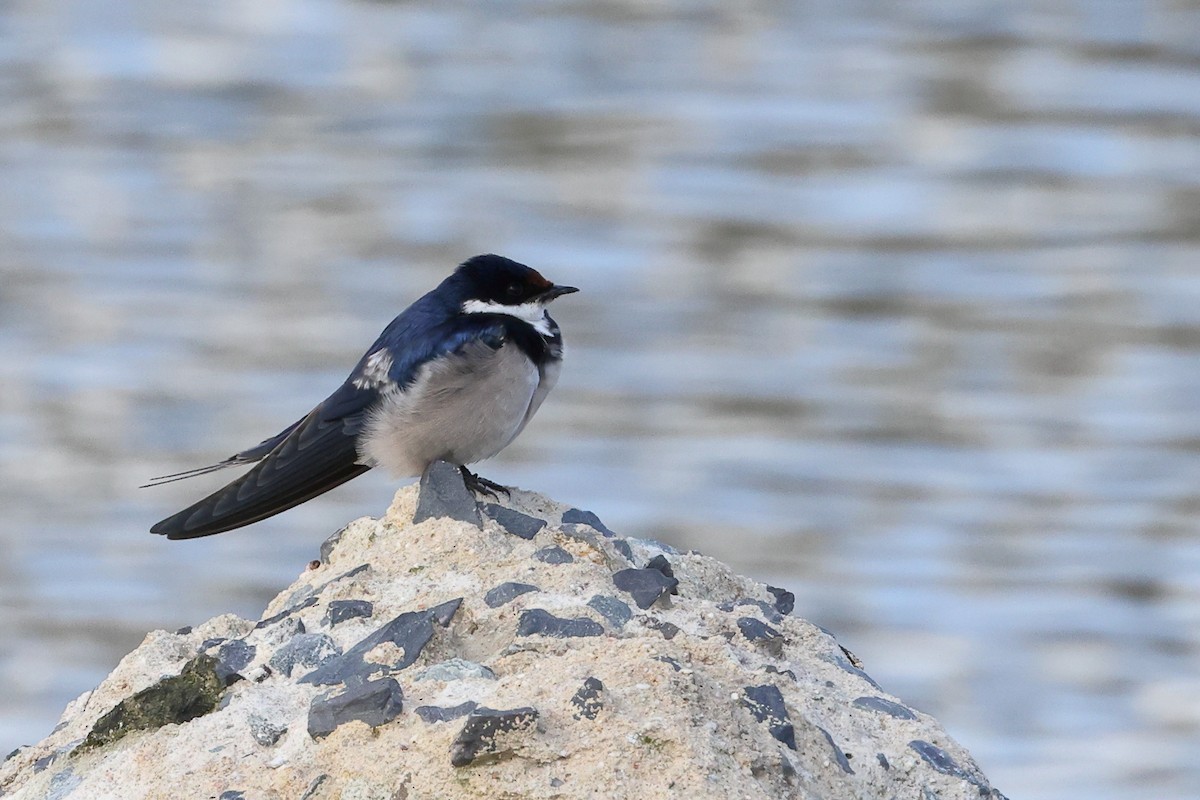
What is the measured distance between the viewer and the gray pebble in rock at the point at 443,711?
3.32 meters

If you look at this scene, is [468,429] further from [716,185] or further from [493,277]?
[716,185]

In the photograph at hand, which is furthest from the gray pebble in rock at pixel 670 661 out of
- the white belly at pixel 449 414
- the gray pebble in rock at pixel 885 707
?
the white belly at pixel 449 414

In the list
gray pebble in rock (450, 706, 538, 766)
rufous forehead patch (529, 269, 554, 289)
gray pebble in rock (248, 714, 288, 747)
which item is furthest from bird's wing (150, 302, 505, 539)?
gray pebble in rock (450, 706, 538, 766)

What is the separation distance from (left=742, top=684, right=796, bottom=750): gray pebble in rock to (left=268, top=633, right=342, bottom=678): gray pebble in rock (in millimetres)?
747

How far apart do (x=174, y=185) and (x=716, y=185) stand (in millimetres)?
3777

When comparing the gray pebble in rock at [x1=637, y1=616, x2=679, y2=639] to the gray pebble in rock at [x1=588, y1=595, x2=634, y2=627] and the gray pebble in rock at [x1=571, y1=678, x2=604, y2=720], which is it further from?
the gray pebble in rock at [x1=571, y1=678, x2=604, y2=720]

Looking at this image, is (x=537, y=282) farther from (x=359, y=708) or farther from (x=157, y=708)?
(x=359, y=708)

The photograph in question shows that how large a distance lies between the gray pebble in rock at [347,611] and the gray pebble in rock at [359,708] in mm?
396

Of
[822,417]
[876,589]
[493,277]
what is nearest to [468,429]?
[493,277]

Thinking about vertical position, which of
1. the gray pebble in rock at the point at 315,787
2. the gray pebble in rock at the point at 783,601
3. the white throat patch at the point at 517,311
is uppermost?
the white throat patch at the point at 517,311

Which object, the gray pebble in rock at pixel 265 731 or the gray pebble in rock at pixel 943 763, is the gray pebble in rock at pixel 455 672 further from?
the gray pebble in rock at pixel 943 763

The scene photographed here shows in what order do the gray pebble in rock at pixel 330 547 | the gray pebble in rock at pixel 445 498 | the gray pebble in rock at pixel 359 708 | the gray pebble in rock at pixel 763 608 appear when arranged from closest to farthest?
the gray pebble in rock at pixel 359 708 → the gray pebble in rock at pixel 763 608 → the gray pebble in rock at pixel 445 498 → the gray pebble in rock at pixel 330 547

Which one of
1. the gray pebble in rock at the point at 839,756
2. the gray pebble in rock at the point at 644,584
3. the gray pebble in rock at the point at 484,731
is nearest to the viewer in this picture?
the gray pebble in rock at the point at 484,731

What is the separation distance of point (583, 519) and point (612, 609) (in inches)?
20.2
